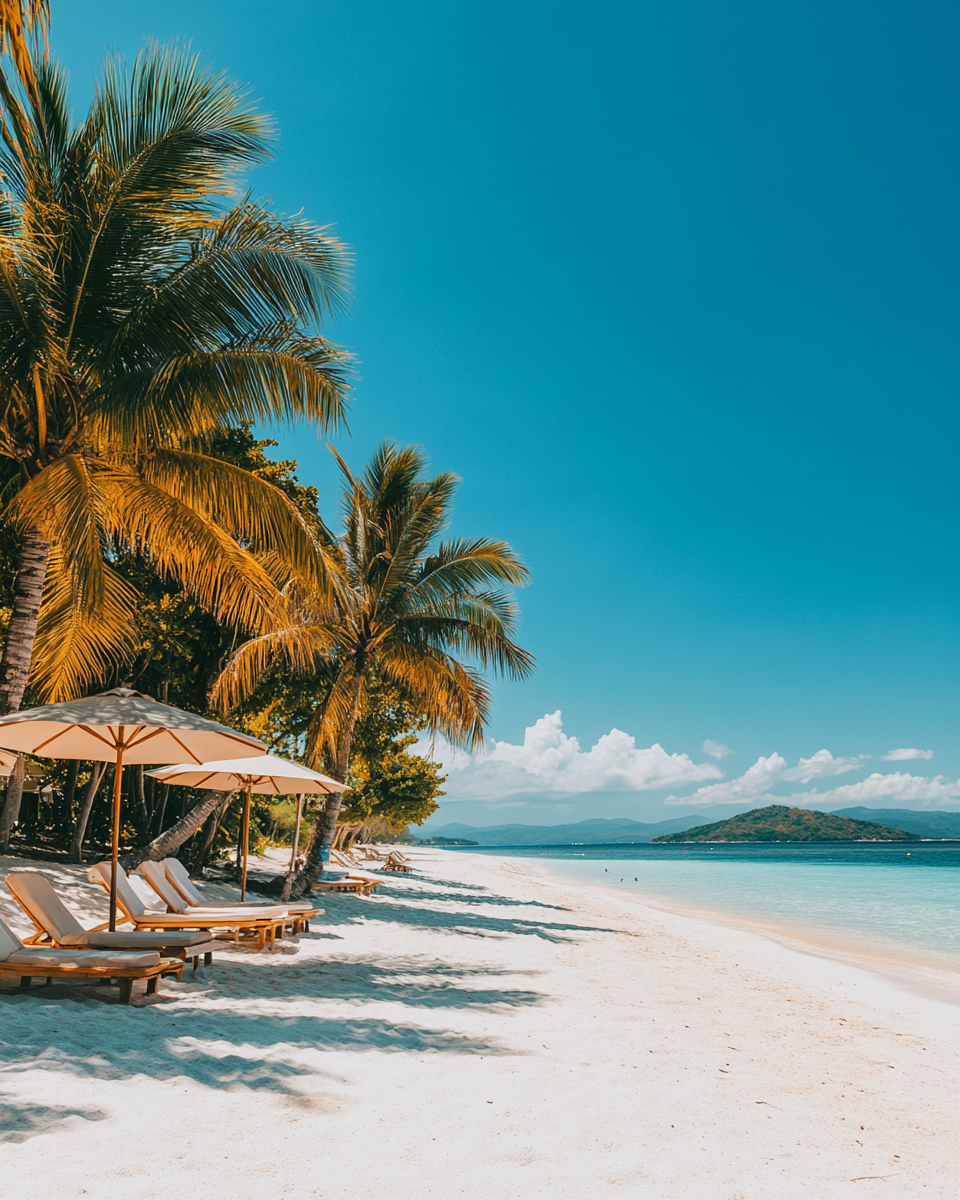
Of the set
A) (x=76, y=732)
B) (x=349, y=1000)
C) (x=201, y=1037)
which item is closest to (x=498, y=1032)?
(x=349, y=1000)

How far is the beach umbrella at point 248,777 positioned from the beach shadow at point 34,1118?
4933 millimetres

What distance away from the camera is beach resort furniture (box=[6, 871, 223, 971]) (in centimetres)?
567

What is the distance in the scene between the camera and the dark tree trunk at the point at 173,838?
1153 centimetres

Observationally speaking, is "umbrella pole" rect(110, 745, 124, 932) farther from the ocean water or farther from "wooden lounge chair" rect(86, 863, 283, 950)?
the ocean water

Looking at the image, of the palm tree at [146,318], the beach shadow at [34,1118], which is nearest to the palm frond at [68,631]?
the palm tree at [146,318]

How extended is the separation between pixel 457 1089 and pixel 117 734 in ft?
12.7

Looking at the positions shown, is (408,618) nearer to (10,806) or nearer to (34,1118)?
(10,806)

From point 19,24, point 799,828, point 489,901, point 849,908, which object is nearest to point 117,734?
point 19,24

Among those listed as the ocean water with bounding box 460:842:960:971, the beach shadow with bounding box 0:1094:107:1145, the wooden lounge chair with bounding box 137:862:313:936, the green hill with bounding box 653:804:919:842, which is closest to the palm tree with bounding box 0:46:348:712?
the wooden lounge chair with bounding box 137:862:313:936

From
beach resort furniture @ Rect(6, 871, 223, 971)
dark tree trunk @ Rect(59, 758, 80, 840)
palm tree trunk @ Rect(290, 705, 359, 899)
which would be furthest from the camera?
palm tree trunk @ Rect(290, 705, 359, 899)

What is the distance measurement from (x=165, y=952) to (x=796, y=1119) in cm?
448

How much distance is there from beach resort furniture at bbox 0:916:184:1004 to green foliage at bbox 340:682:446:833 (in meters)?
14.5

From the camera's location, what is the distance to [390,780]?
28453 mm

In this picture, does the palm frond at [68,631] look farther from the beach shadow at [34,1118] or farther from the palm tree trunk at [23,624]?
the beach shadow at [34,1118]
